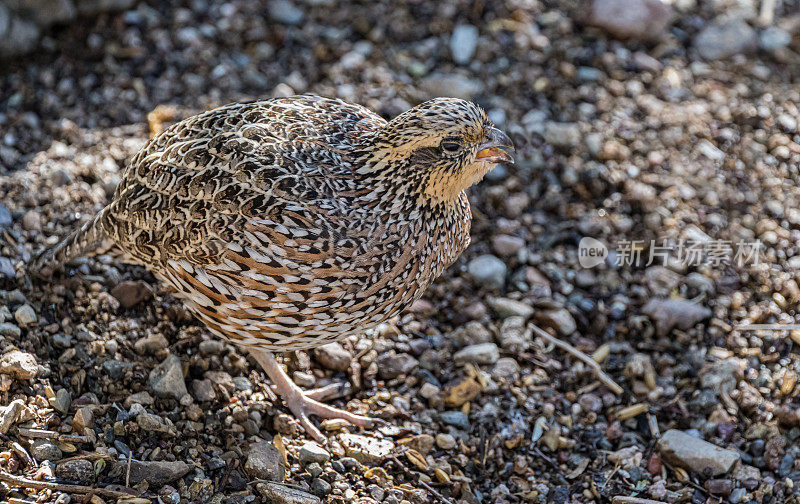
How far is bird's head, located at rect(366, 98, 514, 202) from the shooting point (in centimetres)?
444

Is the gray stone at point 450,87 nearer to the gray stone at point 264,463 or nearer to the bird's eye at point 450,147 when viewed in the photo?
the bird's eye at point 450,147

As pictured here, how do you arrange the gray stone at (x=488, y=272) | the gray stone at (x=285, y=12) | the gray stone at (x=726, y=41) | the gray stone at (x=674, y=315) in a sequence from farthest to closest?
the gray stone at (x=726, y=41) → the gray stone at (x=285, y=12) → the gray stone at (x=488, y=272) → the gray stone at (x=674, y=315)

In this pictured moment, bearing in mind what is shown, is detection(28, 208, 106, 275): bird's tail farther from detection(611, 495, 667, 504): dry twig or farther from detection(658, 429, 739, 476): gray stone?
detection(658, 429, 739, 476): gray stone

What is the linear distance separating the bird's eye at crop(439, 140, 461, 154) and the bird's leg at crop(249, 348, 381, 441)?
65.7 inches

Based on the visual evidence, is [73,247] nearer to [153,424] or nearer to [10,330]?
[10,330]

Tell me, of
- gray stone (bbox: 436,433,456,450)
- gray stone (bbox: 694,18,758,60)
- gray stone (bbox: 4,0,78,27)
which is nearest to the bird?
gray stone (bbox: 436,433,456,450)

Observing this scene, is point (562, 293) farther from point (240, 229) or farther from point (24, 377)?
point (24, 377)

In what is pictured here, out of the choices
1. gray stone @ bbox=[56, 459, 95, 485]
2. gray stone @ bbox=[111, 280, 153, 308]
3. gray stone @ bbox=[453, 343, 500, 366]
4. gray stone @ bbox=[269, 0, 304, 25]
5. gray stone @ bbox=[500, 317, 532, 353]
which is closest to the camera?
gray stone @ bbox=[56, 459, 95, 485]

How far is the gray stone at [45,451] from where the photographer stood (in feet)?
14.6

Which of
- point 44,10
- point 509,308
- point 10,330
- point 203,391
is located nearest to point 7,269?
point 10,330

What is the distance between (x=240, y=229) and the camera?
4355mm

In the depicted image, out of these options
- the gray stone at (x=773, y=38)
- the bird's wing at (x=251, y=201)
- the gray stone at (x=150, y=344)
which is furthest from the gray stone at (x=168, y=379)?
the gray stone at (x=773, y=38)

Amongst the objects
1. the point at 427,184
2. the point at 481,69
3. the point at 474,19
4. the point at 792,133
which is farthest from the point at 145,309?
the point at 792,133

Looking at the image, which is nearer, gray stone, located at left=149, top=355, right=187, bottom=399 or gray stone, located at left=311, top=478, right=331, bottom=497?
gray stone, located at left=311, top=478, right=331, bottom=497
